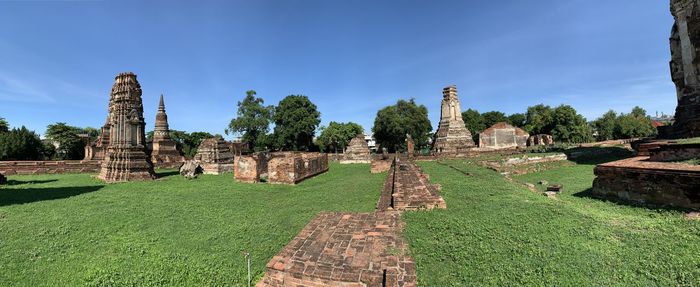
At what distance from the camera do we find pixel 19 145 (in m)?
26.5

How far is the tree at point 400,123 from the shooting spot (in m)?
41.9

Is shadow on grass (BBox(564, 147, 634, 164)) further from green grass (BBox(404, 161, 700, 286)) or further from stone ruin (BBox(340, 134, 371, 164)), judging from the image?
stone ruin (BBox(340, 134, 371, 164))

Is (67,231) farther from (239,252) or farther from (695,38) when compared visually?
(695,38)

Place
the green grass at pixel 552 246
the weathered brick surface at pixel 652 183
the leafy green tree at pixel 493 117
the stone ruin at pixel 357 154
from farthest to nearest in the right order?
the leafy green tree at pixel 493 117, the stone ruin at pixel 357 154, the weathered brick surface at pixel 652 183, the green grass at pixel 552 246

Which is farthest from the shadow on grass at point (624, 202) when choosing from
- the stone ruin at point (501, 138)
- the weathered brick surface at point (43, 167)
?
the stone ruin at point (501, 138)

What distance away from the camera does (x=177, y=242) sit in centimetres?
457

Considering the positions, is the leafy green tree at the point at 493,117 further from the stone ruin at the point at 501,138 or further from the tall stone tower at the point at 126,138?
the tall stone tower at the point at 126,138

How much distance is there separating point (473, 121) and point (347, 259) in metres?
57.6

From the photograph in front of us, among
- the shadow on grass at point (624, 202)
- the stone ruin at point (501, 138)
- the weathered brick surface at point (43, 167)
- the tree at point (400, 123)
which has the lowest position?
the shadow on grass at point (624, 202)

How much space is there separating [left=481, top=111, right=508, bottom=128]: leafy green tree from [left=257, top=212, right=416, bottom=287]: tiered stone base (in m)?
62.2

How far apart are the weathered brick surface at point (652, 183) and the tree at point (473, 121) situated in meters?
51.1

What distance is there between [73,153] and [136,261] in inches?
1700

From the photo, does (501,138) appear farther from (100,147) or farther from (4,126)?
(4,126)

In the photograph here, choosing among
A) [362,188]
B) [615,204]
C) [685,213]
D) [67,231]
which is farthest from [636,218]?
[67,231]
